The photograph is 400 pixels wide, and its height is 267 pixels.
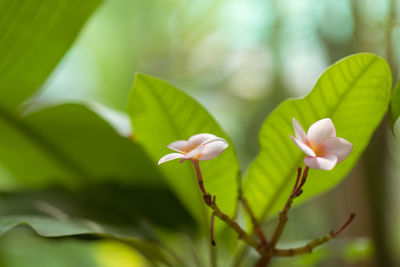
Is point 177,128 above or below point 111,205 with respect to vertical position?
above

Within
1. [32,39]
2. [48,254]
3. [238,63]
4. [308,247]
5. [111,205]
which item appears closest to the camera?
[308,247]

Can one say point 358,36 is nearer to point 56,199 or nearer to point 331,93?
point 331,93

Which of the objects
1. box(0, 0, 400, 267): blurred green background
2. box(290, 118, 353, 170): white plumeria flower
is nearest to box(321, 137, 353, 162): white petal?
box(290, 118, 353, 170): white plumeria flower

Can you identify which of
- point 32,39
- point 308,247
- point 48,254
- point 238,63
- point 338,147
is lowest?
point 48,254

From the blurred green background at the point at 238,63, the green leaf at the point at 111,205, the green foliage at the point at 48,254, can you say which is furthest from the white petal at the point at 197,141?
→ the green foliage at the point at 48,254

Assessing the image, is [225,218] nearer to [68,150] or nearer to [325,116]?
[325,116]

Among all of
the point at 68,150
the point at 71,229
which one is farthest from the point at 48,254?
the point at 71,229

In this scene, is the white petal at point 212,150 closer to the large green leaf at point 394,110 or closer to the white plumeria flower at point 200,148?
the white plumeria flower at point 200,148

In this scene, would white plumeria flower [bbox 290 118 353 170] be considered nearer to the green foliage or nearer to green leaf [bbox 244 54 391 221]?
green leaf [bbox 244 54 391 221]
